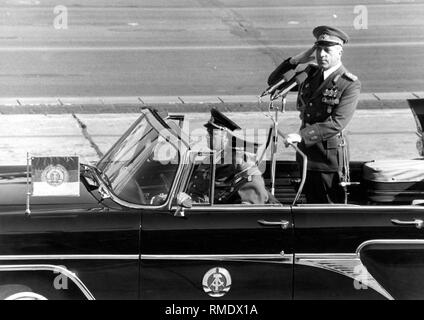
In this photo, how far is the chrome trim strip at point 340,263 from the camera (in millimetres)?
5223

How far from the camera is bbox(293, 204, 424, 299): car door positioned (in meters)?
5.23

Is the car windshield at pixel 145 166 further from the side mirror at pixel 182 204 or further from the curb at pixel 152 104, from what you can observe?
the curb at pixel 152 104

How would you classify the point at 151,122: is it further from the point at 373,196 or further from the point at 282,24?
the point at 282,24

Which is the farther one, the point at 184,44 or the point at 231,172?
the point at 184,44

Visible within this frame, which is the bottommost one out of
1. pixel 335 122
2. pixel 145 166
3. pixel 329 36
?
pixel 145 166

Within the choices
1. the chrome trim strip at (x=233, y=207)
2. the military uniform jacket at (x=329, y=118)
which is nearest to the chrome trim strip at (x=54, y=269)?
the chrome trim strip at (x=233, y=207)

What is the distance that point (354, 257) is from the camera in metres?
5.23

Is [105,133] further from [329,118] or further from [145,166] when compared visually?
[145,166]

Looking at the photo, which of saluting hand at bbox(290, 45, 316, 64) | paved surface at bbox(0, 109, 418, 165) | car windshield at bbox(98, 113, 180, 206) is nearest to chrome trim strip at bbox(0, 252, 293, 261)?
car windshield at bbox(98, 113, 180, 206)

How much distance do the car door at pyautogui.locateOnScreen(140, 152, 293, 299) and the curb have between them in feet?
21.5

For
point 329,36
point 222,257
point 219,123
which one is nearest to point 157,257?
point 222,257

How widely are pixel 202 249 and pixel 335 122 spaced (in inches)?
71.9

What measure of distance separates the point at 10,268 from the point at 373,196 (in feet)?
8.92
